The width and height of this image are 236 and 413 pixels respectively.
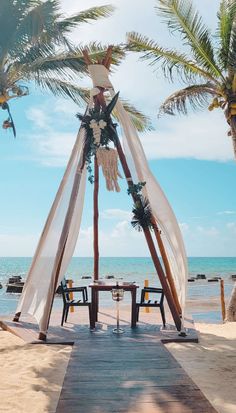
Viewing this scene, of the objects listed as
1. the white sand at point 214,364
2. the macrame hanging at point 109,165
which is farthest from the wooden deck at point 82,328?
the macrame hanging at point 109,165

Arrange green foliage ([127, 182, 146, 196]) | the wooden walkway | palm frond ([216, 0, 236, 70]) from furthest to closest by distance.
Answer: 1. palm frond ([216, 0, 236, 70])
2. green foliage ([127, 182, 146, 196])
3. the wooden walkway

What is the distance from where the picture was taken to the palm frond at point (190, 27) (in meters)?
9.83

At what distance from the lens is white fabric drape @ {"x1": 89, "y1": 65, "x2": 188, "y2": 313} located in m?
7.16

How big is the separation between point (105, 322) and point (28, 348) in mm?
2110

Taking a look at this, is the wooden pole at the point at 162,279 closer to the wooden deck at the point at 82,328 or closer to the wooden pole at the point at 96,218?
the wooden deck at the point at 82,328

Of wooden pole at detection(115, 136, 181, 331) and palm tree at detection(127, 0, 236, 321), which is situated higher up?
palm tree at detection(127, 0, 236, 321)

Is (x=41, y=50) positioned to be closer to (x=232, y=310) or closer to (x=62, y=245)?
(x=62, y=245)

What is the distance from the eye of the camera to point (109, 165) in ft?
25.8

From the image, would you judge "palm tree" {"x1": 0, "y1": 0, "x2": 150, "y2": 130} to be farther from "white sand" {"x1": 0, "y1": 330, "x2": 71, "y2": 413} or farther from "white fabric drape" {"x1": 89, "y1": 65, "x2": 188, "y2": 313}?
"white sand" {"x1": 0, "y1": 330, "x2": 71, "y2": 413}

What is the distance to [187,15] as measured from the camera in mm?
9883

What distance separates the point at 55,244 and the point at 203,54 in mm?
6290

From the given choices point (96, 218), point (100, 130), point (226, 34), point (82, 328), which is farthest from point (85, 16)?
point (82, 328)

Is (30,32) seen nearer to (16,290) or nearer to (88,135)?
(88,135)

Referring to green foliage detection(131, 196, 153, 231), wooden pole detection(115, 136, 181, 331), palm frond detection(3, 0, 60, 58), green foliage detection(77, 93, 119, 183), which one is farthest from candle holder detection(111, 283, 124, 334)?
palm frond detection(3, 0, 60, 58)
